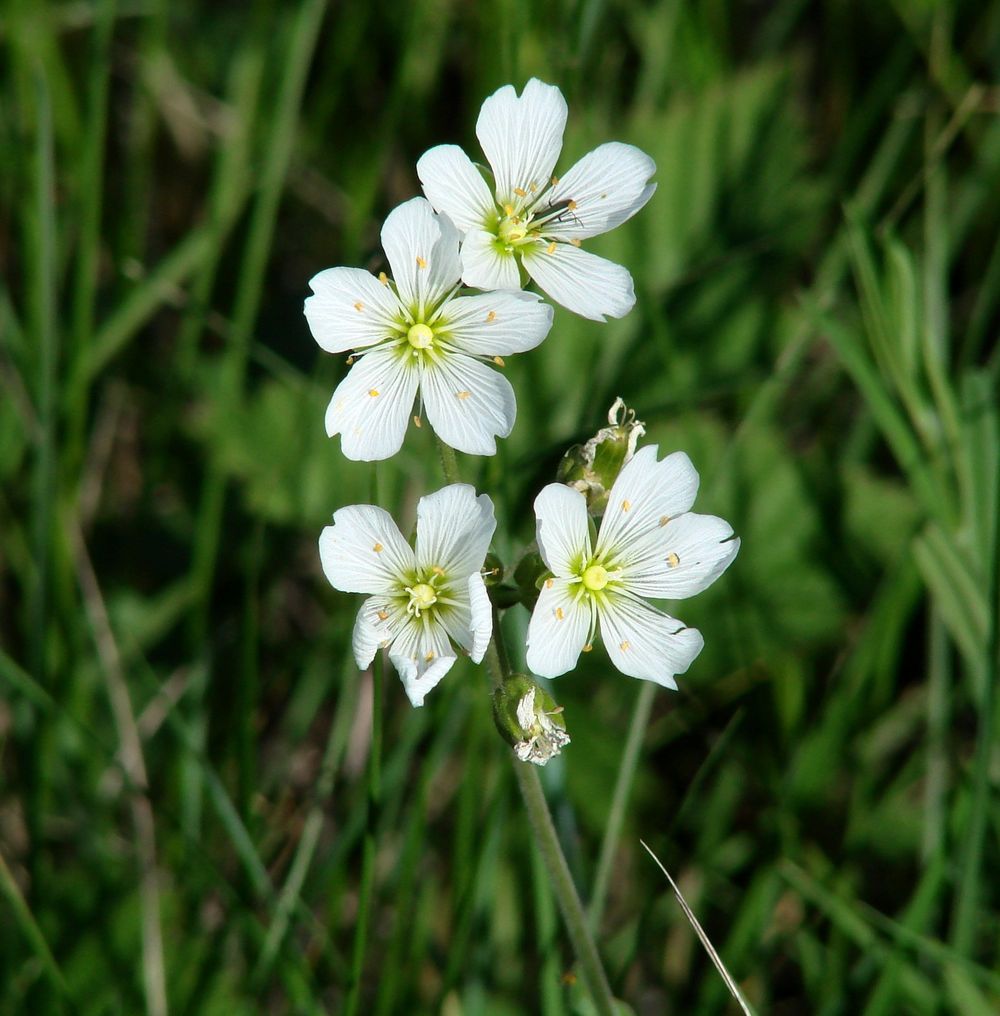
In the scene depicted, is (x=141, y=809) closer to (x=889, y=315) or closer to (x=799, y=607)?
(x=799, y=607)

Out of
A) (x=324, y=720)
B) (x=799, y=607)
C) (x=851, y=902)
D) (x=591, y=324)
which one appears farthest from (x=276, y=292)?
(x=851, y=902)

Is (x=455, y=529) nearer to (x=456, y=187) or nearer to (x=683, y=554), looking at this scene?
(x=683, y=554)

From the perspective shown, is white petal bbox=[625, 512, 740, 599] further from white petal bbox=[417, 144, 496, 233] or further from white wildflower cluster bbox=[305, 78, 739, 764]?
white petal bbox=[417, 144, 496, 233]

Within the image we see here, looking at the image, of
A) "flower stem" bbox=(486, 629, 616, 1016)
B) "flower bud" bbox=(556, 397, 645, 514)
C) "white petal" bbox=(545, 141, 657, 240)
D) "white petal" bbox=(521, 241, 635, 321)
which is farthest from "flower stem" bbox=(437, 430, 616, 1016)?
"white petal" bbox=(545, 141, 657, 240)

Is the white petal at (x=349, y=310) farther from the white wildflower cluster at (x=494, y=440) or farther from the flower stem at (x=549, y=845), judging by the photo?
the flower stem at (x=549, y=845)

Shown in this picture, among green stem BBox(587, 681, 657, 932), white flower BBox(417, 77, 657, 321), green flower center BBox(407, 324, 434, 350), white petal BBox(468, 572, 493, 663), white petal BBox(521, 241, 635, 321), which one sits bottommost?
green stem BBox(587, 681, 657, 932)
